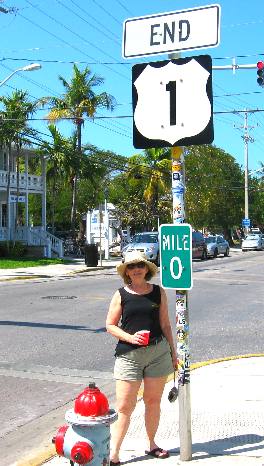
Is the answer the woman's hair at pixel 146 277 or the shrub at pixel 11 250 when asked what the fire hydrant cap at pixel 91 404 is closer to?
the woman's hair at pixel 146 277

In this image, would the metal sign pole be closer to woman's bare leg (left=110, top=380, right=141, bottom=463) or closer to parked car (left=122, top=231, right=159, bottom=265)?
woman's bare leg (left=110, top=380, right=141, bottom=463)

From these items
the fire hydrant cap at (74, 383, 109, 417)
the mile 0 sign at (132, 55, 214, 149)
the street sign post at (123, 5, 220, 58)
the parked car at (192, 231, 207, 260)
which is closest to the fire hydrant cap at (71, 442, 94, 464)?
the fire hydrant cap at (74, 383, 109, 417)

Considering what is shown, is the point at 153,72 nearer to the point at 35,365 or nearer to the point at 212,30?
the point at 212,30

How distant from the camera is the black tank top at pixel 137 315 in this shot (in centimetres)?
455

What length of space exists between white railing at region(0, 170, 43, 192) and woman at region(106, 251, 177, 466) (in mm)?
31236

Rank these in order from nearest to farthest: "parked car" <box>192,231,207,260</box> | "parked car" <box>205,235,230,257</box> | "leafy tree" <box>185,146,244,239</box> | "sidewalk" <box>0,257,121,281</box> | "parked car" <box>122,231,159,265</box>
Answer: "sidewalk" <box>0,257,121,281</box>, "parked car" <box>122,231,159,265</box>, "parked car" <box>192,231,207,260</box>, "parked car" <box>205,235,230,257</box>, "leafy tree" <box>185,146,244,239</box>

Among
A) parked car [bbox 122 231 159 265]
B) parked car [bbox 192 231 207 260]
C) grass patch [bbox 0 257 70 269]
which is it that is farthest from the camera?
parked car [bbox 192 231 207 260]

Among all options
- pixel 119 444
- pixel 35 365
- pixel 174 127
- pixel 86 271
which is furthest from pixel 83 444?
pixel 86 271

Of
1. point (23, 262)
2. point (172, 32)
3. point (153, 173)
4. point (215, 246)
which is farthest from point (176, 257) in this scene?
point (153, 173)

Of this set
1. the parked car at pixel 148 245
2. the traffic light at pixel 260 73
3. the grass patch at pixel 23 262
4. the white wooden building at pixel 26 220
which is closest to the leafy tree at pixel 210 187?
the white wooden building at pixel 26 220

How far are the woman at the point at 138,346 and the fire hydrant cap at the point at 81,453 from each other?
2.66ft

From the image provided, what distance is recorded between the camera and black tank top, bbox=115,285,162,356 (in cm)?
455

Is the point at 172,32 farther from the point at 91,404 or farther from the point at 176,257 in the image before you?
the point at 91,404

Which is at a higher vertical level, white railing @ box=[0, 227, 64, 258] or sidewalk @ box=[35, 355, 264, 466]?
white railing @ box=[0, 227, 64, 258]
